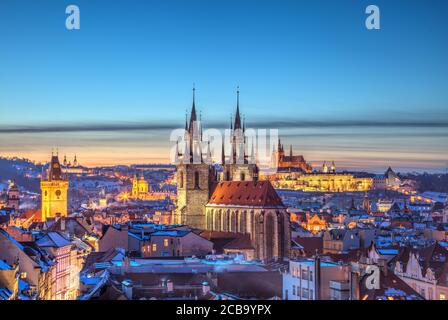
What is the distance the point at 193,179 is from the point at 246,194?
387 centimetres

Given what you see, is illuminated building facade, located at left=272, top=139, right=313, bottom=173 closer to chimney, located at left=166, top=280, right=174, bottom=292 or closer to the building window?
the building window

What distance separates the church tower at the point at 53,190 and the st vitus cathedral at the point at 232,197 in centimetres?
1183

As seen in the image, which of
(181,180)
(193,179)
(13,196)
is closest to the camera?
(193,179)

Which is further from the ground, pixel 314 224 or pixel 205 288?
pixel 205 288

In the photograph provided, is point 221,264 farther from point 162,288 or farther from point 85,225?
point 85,225

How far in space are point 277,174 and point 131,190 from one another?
12629 millimetres

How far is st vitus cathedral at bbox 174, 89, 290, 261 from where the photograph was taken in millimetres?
34688

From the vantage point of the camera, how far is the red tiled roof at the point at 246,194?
36062 mm

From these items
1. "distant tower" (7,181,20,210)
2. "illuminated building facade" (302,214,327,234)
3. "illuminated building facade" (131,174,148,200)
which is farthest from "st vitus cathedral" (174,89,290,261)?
"illuminated building facade" (131,174,148,200)

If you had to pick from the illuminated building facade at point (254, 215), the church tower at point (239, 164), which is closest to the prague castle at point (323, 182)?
the church tower at point (239, 164)

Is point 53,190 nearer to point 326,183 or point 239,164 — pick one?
point 239,164

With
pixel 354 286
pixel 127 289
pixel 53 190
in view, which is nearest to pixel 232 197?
pixel 53 190

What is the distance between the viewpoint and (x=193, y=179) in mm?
40531
